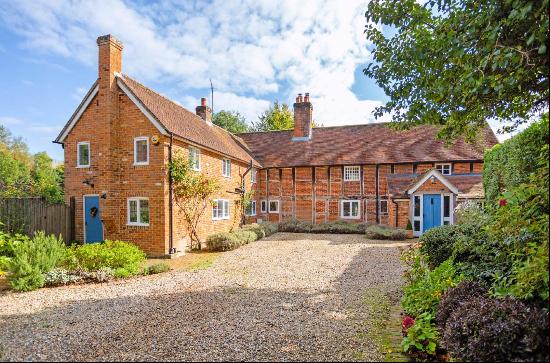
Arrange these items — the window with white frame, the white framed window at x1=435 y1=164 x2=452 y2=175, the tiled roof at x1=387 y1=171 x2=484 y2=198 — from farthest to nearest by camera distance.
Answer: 1. the window with white frame
2. the white framed window at x1=435 y1=164 x2=452 y2=175
3. the tiled roof at x1=387 y1=171 x2=484 y2=198

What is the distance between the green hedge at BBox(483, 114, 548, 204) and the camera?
6621mm

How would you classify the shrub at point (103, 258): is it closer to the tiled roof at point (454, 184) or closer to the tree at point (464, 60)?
the tree at point (464, 60)

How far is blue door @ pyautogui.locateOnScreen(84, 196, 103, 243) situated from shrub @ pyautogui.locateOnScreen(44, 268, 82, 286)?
541 centimetres

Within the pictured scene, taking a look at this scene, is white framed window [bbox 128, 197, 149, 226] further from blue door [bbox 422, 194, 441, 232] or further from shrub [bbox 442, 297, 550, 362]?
blue door [bbox 422, 194, 441, 232]

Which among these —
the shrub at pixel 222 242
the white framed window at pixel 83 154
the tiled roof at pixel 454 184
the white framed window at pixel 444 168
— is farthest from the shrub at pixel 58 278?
the white framed window at pixel 444 168

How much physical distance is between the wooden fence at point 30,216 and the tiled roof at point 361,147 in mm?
14246

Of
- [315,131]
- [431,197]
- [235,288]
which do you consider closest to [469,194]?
[431,197]

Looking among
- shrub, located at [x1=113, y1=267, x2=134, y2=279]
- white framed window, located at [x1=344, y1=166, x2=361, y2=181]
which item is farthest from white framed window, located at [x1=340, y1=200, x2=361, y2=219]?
shrub, located at [x1=113, y1=267, x2=134, y2=279]

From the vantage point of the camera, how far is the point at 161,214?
43.3ft

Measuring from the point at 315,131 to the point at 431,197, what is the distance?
37.2 feet

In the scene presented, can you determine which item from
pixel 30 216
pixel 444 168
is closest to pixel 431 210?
pixel 444 168

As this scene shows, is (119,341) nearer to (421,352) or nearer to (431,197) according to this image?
(421,352)

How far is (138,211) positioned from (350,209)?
14.6m

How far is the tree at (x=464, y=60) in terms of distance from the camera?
13.4 ft
